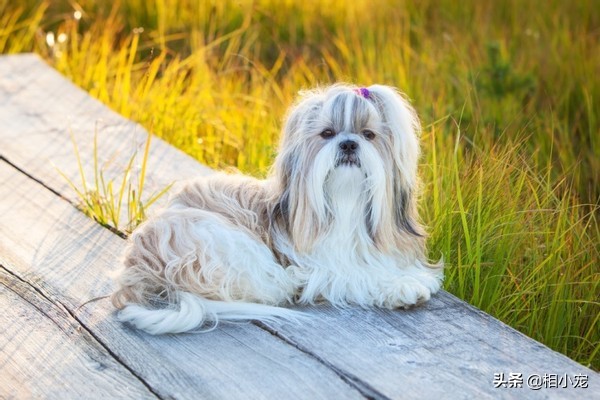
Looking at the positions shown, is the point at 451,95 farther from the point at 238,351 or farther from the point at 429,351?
the point at 238,351

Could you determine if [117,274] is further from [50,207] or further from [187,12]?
[187,12]

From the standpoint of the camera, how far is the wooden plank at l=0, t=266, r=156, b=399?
121 inches

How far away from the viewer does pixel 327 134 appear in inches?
140

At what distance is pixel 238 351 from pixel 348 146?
822mm

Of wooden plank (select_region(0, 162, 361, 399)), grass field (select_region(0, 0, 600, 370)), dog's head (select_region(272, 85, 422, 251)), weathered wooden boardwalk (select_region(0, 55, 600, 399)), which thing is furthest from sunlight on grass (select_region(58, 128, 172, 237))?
A: dog's head (select_region(272, 85, 422, 251))

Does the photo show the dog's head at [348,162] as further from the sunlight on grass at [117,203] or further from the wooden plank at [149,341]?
the sunlight on grass at [117,203]

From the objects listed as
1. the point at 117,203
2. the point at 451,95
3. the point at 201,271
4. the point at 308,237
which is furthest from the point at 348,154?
the point at 451,95

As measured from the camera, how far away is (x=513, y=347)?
337cm

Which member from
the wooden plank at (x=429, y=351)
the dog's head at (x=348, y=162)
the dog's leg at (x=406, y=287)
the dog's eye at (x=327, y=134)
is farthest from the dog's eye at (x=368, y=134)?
the wooden plank at (x=429, y=351)

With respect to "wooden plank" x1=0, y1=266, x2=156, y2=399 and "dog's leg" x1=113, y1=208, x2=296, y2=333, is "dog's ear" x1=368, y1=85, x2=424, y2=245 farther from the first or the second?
"wooden plank" x1=0, y1=266, x2=156, y2=399

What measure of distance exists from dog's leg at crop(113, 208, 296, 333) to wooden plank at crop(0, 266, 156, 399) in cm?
22

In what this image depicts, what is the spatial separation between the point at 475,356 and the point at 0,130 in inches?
142

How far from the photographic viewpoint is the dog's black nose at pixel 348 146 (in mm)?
3494

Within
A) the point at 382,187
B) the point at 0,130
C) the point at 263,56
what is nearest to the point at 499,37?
the point at 263,56
